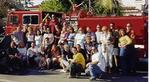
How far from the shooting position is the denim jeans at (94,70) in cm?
1536

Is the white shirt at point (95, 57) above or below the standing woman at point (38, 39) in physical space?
below

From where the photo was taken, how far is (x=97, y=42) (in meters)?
17.2

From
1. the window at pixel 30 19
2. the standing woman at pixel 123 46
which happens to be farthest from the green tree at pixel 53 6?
the standing woman at pixel 123 46

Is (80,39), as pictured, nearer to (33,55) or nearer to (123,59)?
(123,59)

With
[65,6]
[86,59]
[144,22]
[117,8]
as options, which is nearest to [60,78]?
[86,59]

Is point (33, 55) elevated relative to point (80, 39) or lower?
lower

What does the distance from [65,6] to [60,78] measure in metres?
27.9

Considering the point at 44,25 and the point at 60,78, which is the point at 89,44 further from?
the point at 44,25

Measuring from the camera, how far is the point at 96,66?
15383 mm

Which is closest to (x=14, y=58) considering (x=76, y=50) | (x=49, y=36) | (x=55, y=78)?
(x=49, y=36)

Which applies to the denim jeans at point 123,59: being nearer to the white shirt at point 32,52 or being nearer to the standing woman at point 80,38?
the standing woman at point 80,38

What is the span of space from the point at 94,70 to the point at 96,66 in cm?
15

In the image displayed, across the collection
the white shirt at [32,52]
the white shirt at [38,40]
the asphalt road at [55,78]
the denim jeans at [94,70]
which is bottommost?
the asphalt road at [55,78]

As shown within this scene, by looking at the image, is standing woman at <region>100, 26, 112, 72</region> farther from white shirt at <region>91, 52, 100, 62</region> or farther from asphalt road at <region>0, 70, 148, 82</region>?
white shirt at <region>91, 52, 100, 62</region>
